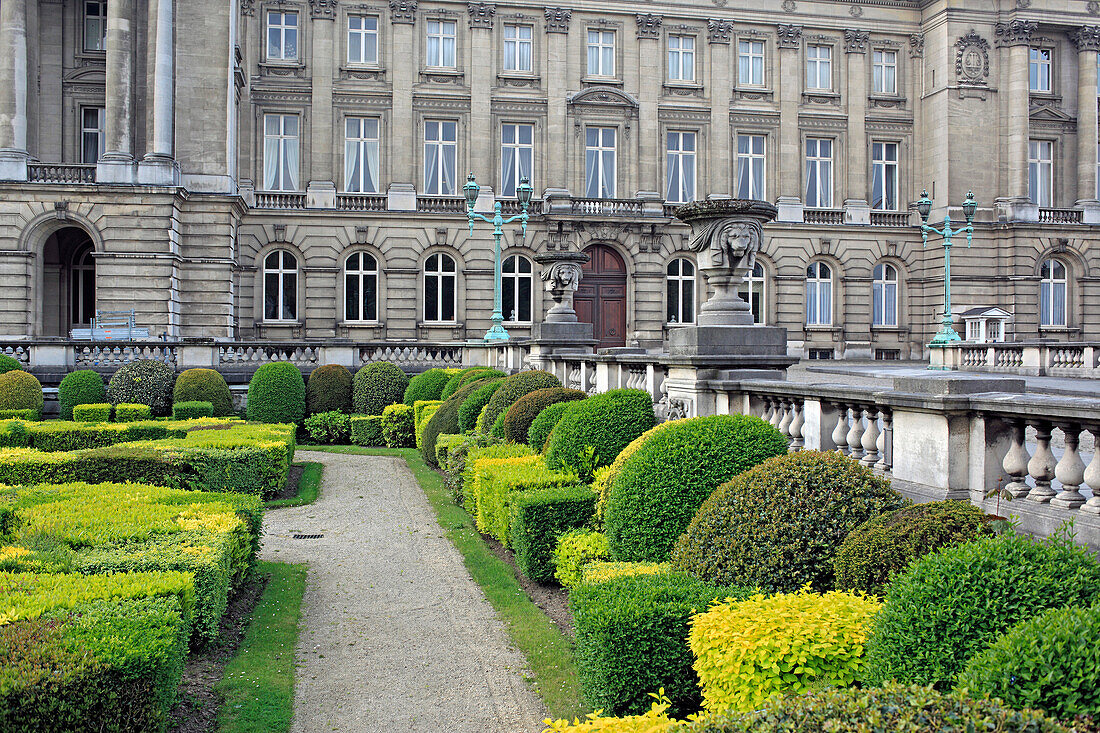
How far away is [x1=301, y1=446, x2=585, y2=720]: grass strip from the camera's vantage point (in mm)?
6523

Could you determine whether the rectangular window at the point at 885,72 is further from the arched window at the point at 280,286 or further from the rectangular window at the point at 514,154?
the arched window at the point at 280,286

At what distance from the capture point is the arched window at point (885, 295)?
4047cm

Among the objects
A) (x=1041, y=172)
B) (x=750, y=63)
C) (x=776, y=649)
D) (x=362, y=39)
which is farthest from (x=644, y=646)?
(x=1041, y=172)

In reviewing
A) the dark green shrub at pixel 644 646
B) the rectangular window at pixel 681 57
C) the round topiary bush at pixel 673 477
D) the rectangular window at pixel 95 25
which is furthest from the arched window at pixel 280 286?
the dark green shrub at pixel 644 646

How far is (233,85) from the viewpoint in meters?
32.4

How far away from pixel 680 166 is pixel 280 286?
18.0 meters

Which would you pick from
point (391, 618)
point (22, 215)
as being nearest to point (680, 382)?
point (391, 618)

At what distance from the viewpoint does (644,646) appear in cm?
531

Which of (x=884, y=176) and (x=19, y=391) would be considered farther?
(x=884, y=176)

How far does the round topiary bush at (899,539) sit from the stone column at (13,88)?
3184 centimetres

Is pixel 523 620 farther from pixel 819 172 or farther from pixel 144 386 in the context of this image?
pixel 819 172

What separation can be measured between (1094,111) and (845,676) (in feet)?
147

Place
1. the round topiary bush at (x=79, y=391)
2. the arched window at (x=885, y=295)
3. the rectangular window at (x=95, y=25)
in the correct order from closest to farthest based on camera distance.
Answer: the round topiary bush at (x=79, y=391)
the rectangular window at (x=95, y=25)
the arched window at (x=885, y=295)

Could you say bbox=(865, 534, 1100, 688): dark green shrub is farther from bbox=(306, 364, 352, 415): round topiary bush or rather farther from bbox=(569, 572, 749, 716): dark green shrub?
bbox=(306, 364, 352, 415): round topiary bush
